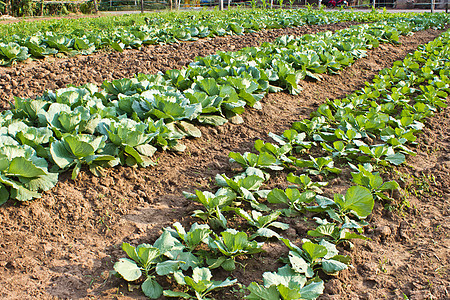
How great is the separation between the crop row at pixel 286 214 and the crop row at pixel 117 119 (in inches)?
28.1

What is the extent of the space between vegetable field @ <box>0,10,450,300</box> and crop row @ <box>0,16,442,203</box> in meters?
0.02

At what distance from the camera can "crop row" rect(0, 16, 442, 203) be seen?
283 cm

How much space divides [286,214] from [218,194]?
54cm

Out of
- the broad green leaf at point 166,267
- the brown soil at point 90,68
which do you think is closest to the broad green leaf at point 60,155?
the broad green leaf at point 166,267

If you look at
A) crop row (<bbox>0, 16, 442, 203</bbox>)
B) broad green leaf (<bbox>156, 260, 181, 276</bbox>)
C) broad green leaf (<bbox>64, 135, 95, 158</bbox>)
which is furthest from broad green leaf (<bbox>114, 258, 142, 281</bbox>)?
broad green leaf (<bbox>64, 135, 95, 158</bbox>)

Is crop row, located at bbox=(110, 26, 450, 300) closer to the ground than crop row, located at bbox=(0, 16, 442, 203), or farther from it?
closer to the ground

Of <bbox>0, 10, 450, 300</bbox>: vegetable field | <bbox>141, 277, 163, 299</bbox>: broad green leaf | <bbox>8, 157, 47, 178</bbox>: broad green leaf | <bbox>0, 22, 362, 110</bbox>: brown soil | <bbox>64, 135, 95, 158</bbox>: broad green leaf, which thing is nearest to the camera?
<bbox>141, 277, 163, 299</bbox>: broad green leaf

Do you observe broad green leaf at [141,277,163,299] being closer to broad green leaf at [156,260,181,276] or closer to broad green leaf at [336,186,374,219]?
broad green leaf at [156,260,181,276]

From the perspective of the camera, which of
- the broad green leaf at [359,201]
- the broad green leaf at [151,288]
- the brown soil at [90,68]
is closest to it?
the broad green leaf at [151,288]

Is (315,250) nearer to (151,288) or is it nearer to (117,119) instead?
(151,288)

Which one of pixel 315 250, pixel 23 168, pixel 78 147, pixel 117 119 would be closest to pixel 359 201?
pixel 315 250

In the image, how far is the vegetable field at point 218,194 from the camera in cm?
229

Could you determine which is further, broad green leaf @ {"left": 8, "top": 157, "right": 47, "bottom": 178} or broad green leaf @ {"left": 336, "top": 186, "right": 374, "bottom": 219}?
broad green leaf @ {"left": 336, "top": 186, "right": 374, "bottom": 219}

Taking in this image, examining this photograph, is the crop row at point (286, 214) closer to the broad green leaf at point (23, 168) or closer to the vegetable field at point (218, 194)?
the vegetable field at point (218, 194)
